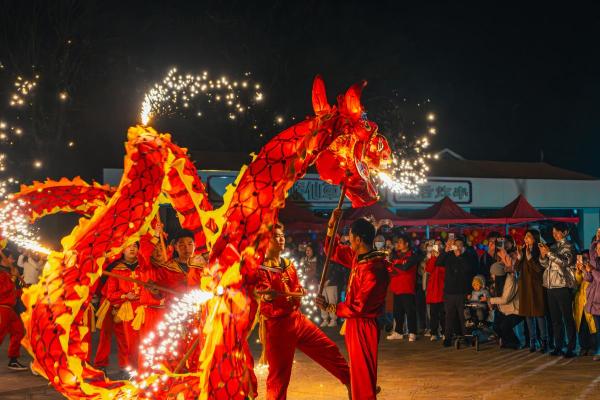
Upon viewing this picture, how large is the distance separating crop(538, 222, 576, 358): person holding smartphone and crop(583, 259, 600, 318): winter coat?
384 mm

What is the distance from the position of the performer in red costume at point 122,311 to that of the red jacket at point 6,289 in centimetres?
149

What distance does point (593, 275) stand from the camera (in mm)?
9844

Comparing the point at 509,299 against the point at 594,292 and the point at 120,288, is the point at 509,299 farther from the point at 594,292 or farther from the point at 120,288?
the point at 120,288

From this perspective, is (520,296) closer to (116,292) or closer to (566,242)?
(566,242)

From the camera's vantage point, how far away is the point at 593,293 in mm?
9773

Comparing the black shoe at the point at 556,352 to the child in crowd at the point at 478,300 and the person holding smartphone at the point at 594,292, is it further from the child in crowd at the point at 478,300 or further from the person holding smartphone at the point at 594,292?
the child in crowd at the point at 478,300

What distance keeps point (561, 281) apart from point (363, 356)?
4852 mm

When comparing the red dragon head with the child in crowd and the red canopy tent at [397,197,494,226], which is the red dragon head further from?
the red canopy tent at [397,197,494,226]

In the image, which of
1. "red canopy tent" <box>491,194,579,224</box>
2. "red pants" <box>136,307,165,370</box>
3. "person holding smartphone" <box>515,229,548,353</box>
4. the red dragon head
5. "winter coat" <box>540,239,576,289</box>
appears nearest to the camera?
the red dragon head

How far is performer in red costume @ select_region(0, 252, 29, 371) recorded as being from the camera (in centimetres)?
1006

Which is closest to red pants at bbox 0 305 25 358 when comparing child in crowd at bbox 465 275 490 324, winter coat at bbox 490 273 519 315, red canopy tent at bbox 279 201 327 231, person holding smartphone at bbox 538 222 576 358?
child in crowd at bbox 465 275 490 324

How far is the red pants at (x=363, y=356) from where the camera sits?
21.2 ft

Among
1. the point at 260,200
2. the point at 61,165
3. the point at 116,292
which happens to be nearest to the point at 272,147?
the point at 260,200

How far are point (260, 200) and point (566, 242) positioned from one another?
265 inches
